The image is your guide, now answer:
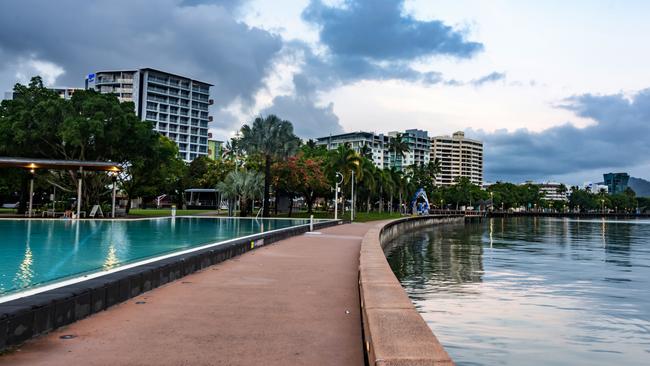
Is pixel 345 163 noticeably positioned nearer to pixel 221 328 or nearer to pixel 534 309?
pixel 534 309

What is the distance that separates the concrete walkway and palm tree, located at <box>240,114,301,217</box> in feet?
134

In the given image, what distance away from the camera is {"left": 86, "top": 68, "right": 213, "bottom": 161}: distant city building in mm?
143375

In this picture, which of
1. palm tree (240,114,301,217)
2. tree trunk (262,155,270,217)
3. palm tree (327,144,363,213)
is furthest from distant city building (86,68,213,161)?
tree trunk (262,155,270,217)

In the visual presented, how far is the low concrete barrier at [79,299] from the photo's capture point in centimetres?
557

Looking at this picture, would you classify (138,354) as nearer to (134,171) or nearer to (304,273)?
(304,273)

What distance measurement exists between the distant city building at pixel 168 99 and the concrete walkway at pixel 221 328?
136923 millimetres

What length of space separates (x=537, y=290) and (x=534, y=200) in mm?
182081

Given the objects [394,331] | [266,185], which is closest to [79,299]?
[394,331]

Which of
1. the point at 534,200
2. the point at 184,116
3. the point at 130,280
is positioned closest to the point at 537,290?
the point at 130,280

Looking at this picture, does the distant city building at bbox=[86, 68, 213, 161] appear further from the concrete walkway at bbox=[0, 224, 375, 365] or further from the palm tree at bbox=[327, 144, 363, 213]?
the concrete walkway at bbox=[0, 224, 375, 365]

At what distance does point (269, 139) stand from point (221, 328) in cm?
4563

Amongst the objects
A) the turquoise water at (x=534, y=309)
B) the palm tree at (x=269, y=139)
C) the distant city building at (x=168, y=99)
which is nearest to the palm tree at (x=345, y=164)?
the palm tree at (x=269, y=139)

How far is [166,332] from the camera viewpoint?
6.39 m

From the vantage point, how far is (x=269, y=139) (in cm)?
5166
